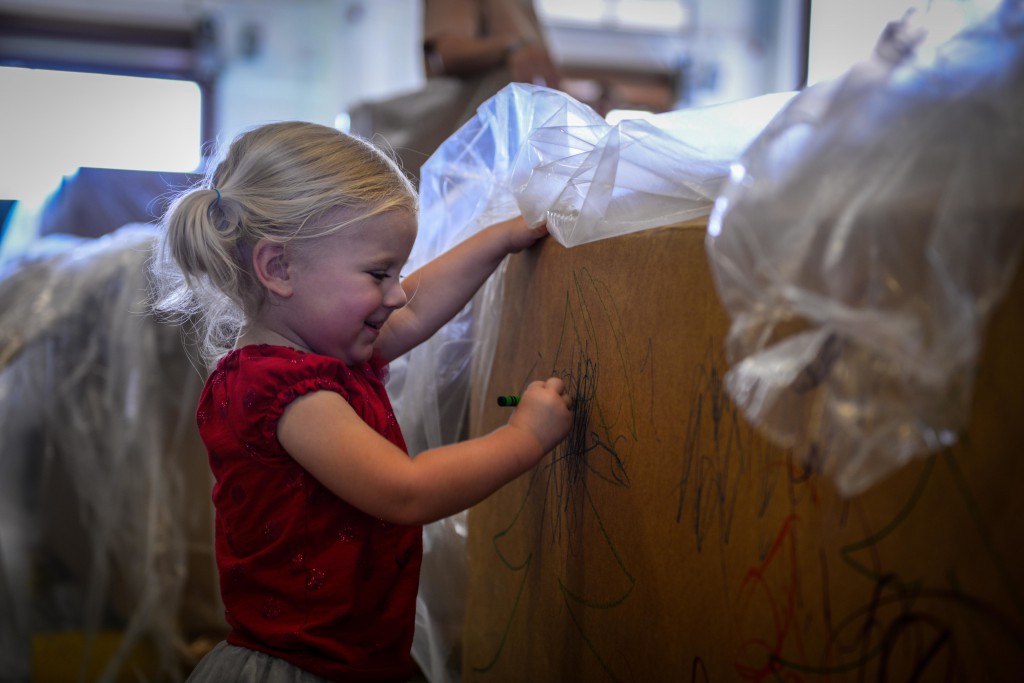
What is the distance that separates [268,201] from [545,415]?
29 centimetres

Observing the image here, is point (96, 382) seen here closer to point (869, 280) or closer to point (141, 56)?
point (869, 280)

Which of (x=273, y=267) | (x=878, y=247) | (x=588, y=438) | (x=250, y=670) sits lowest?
(x=250, y=670)

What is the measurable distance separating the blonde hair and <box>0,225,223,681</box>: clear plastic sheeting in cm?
64

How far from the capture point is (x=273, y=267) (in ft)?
2.55

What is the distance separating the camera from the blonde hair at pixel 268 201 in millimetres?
764

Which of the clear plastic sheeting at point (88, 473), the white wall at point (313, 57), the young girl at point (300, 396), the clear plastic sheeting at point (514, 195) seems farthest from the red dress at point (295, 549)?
the white wall at point (313, 57)

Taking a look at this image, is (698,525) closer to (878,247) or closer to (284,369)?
(878,247)

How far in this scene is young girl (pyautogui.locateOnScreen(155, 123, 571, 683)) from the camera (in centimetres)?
73

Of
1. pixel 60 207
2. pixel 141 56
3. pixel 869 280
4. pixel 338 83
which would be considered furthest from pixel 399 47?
pixel 869 280

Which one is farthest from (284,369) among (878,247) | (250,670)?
(878,247)

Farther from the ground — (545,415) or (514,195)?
(514,195)

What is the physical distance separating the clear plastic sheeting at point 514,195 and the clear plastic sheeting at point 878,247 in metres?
0.14

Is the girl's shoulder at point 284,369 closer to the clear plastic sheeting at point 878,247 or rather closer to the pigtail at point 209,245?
the pigtail at point 209,245

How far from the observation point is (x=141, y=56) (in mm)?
3094
